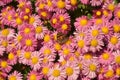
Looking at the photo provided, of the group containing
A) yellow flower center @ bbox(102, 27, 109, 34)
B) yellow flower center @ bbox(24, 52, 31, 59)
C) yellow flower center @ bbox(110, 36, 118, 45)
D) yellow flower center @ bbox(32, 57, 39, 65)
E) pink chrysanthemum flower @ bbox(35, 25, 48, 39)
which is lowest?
yellow flower center @ bbox(32, 57, 39, 65)

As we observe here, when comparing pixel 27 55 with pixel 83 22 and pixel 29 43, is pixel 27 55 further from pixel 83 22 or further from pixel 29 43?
pixel 83 22

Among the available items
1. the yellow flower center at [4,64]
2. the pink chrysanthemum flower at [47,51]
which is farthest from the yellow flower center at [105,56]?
the yellow flower center at [4,64]

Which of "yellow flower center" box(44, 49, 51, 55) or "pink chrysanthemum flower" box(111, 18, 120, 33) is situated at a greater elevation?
"pink chrysanthemum flower" box(111, 18, 120, 33)

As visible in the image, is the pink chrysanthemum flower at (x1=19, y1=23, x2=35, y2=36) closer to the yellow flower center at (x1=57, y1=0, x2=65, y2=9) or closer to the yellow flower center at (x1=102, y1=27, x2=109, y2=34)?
the yellow flower center at (x1=57, y1=0, x2=65, y2=9)

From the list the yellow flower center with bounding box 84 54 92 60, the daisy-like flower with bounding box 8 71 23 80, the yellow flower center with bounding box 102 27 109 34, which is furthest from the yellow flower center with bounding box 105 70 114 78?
the daisy-like flower with bounding box 8 71 23 80

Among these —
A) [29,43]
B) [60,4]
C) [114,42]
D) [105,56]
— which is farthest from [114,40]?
[29,43]

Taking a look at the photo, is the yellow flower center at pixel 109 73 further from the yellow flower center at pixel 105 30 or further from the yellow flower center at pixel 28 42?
the yellow flower center at pixel 28 42

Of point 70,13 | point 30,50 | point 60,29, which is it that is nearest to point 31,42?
point 30,50

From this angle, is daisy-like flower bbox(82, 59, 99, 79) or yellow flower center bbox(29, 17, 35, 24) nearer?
daisy-like flower bbox(82, 59, 99, 79)
